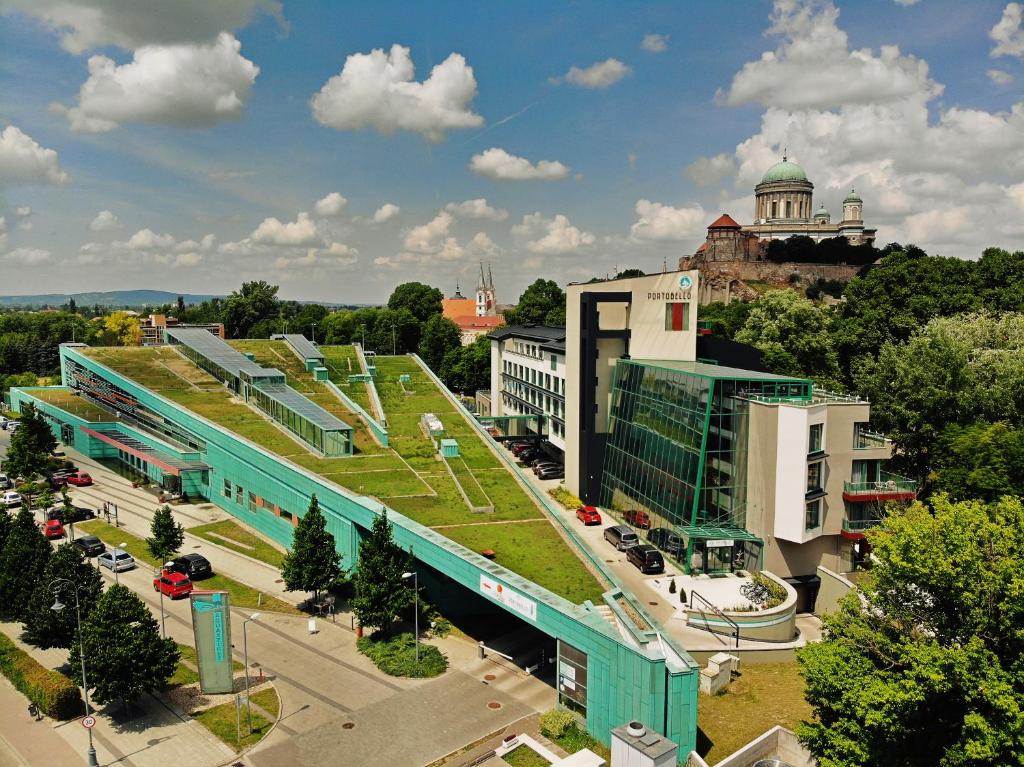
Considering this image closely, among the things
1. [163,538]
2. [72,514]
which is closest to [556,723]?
[163,538]

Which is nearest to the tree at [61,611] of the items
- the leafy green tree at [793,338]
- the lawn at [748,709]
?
the lawn at [748,709]

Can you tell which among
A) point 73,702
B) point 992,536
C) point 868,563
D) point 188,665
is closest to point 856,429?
point 868,563

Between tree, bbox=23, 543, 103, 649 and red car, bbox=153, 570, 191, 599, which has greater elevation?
tree, bbox=23, 543, 103, 649

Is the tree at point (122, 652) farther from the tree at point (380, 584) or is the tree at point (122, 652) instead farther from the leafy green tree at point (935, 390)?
the leafy green tree at point (935, 390)

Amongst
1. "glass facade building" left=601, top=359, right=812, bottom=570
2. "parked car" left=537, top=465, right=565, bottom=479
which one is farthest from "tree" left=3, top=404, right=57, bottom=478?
"glass facade building" left=601, top=359, right=812, bottom=570

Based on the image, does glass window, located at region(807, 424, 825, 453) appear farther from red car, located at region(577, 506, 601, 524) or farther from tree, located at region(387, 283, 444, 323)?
tree, located at region(387, 283, 444, 323)
